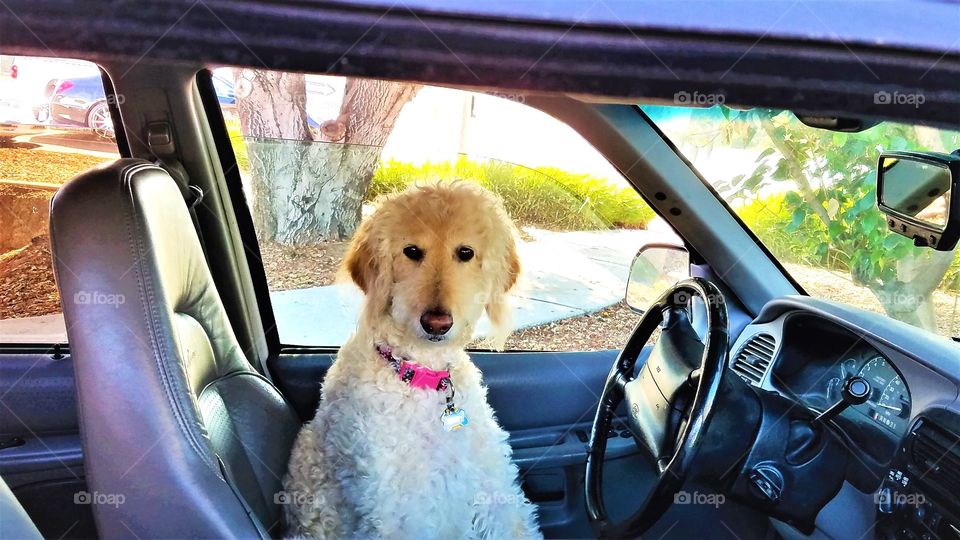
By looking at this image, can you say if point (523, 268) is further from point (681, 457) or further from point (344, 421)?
point (681, 457)

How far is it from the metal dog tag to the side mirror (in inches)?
39.4

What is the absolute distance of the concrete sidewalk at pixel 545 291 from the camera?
9.24 ft

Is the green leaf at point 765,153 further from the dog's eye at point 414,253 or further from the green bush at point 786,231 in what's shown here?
the dog's eye at point 414,253

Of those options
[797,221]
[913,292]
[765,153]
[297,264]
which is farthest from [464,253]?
[913,292]

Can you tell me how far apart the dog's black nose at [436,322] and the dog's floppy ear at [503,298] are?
38 centimetres

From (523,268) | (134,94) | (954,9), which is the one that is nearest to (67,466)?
Answer: (134,94)

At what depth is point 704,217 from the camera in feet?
8.03

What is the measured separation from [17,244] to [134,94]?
2.93ft

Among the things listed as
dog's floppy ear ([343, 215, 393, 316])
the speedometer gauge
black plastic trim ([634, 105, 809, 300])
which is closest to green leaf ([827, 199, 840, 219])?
black plastic trim ([634, 105, 809, 300])

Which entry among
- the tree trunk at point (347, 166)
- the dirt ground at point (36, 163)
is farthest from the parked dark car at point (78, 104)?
the tree trunk at point (347, 166)

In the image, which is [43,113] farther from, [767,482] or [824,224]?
[824,224]

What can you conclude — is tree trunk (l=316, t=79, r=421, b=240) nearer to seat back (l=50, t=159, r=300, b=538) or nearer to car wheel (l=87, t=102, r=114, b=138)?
car wheel (l=87, t=102, r=114, b=138)

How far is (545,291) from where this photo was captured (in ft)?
11.5

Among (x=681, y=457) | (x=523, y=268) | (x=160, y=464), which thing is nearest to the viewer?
(x=160, y=464)
